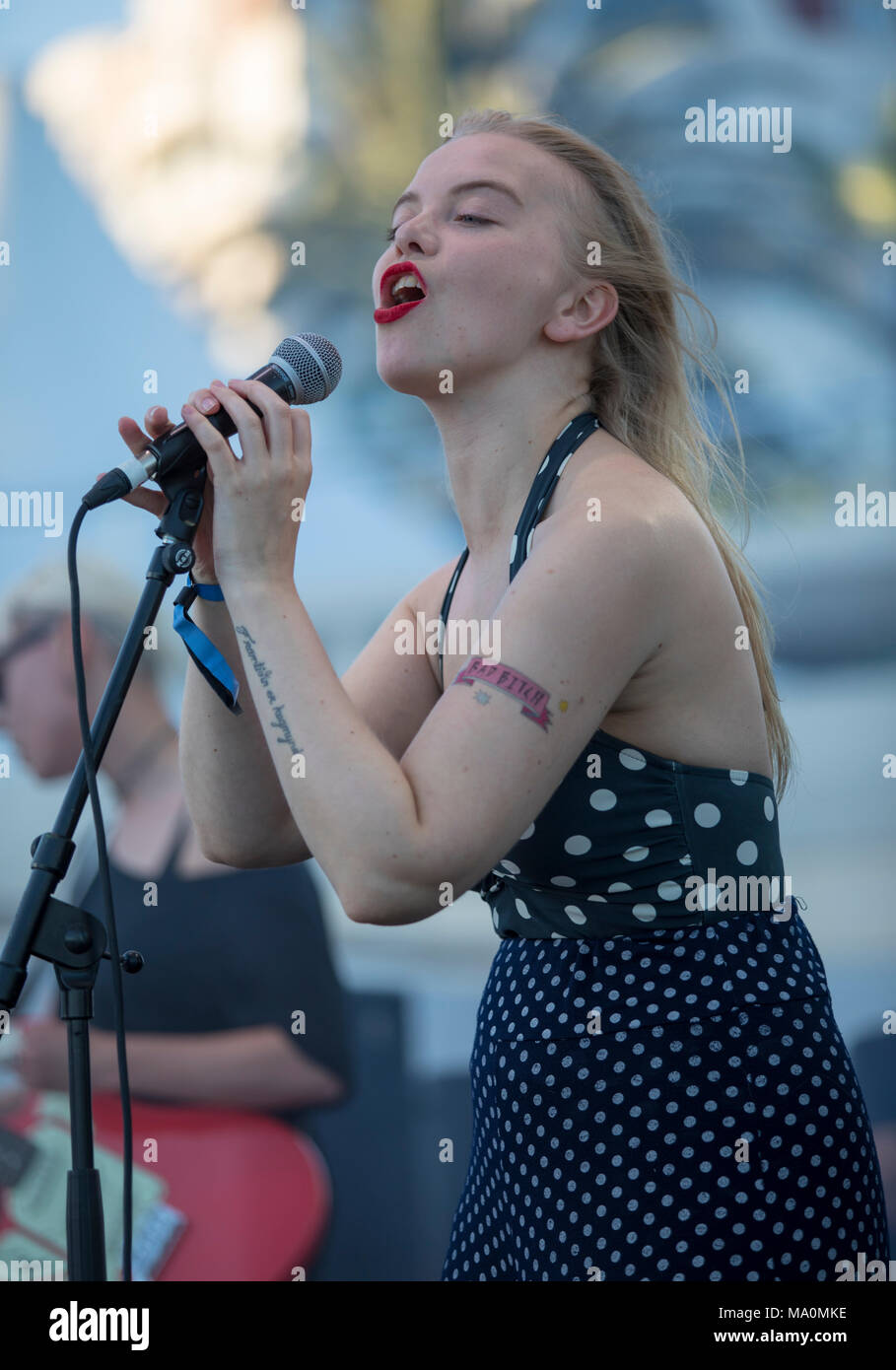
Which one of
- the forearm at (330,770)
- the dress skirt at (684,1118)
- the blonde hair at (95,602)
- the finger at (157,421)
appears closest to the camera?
the forearm at (330,770)

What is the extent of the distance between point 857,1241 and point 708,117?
6.89 ft

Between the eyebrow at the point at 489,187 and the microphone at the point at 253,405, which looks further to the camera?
the eyebrow at the point at 489,187

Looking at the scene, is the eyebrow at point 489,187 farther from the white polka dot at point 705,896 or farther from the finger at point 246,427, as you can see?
the white polka dot at point 705,896

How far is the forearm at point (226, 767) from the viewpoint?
3.94ft

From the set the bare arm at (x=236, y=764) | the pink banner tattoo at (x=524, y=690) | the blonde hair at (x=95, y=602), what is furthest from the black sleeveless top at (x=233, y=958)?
the pink banner tattoo at (x=524, y=690)

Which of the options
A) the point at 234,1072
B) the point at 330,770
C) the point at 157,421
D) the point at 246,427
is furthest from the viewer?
the point at 234,1072

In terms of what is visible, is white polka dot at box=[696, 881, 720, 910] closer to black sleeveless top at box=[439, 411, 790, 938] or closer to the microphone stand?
black sleeveless top at box=[439, 411, 790, 938]

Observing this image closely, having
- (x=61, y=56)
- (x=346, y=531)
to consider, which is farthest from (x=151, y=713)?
(x=61, y=56)

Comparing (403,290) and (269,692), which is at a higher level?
(403,290)

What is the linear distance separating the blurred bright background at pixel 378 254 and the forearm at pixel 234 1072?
201 mm

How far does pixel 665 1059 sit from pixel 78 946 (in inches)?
19.6

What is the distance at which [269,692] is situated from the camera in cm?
97

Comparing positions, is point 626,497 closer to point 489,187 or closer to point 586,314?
point 586,314

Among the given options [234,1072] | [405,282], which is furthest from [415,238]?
[234,1072]
